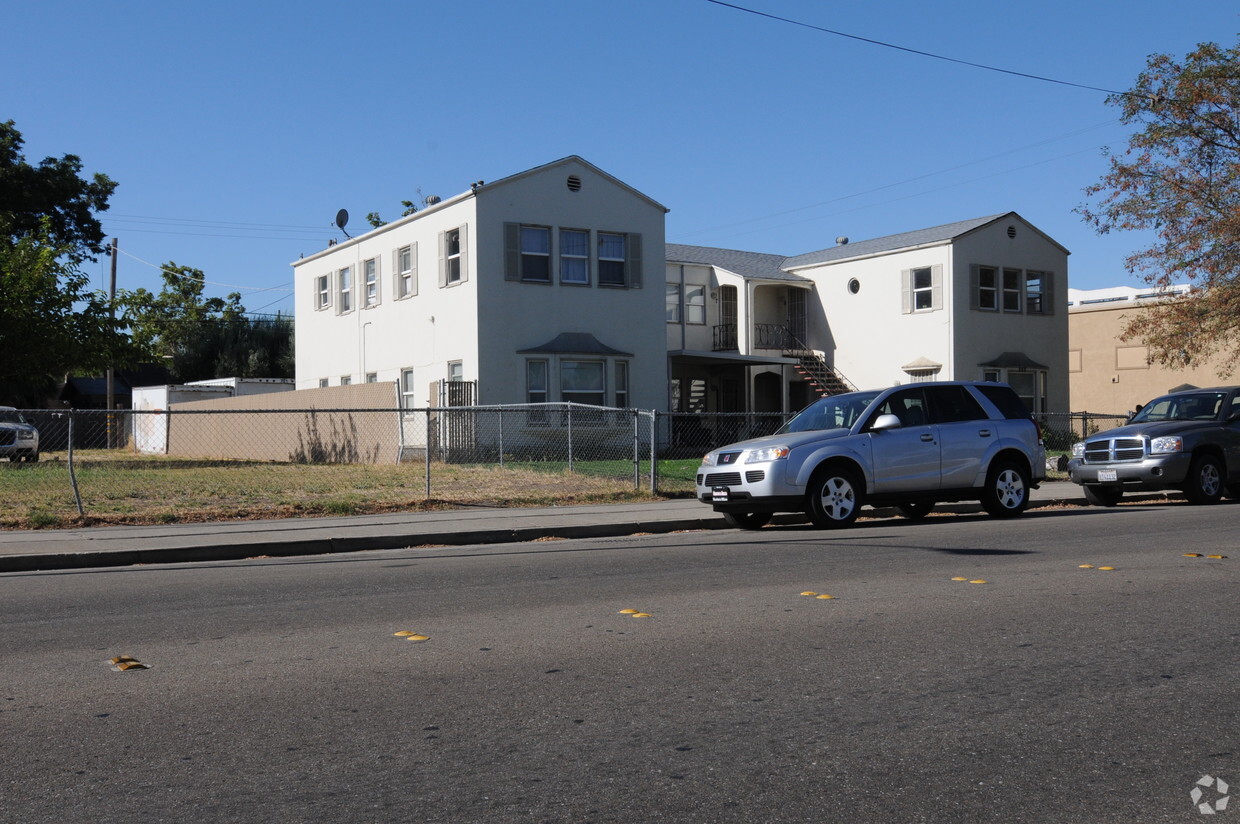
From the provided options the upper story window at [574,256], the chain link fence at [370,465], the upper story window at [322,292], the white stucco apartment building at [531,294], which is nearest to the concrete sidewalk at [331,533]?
the chain link fence at [370,465]

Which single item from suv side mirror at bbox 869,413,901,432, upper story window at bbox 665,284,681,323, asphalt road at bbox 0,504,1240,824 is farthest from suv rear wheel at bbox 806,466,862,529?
upper story window at bbox 665,284,681,323

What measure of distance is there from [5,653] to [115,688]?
1.38 meters

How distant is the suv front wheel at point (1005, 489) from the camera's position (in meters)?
15.0

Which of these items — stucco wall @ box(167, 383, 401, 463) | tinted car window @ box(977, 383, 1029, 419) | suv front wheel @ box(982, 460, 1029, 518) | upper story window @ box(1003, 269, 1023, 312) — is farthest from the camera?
upper story window @ box(1003, 269, 1023, 312)

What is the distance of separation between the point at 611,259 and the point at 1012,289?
12.9 metres

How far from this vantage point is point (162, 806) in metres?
4.14

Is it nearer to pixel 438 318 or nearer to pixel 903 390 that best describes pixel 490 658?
pixel 903 390

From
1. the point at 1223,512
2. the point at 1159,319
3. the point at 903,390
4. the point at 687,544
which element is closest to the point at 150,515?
the point at 687,544

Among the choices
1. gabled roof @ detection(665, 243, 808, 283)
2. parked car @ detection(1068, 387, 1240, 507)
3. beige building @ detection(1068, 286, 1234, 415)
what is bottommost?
parked car @ detection(1068, 387, 1240, 507)

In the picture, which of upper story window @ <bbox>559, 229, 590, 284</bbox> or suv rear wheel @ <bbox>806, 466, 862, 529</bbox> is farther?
upper story window @ <bbox>559, 229, 590, 284</bbox>

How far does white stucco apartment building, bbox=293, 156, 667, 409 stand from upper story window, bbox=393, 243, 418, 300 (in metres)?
0.04

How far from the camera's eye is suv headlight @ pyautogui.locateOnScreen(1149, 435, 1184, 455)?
54.8ft

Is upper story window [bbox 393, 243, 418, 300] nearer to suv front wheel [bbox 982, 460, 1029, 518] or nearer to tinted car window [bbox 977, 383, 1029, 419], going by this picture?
tinted car window [bbox 977, 383, 1029, 419]

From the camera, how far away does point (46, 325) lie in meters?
29.7
